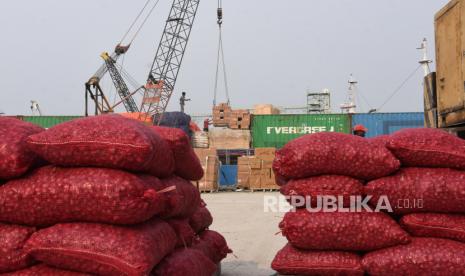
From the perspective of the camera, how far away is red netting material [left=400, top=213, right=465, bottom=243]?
10.0 ft

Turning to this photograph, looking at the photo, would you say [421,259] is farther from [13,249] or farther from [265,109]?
[265,109]

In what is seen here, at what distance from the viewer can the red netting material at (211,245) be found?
376cm

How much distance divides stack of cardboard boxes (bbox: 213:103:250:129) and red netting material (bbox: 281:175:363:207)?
19.6m

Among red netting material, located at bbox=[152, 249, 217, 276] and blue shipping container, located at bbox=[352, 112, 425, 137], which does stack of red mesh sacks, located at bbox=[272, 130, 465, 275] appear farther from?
blue shipping container, located at bbox=[352, 112, 425, 137]

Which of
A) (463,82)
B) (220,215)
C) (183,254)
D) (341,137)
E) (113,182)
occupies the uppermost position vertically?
(463,82)

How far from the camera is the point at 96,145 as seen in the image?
2.47 meters

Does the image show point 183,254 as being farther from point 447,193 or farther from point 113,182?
point 447,193

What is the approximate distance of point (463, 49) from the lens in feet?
13.6

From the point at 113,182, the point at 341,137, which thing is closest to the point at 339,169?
the point at 341,137

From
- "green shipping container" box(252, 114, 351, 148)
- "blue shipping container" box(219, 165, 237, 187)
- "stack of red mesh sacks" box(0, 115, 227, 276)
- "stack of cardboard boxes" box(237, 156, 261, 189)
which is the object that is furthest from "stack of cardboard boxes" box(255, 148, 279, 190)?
"stack of red mesh sacks" box(0, 115, 227, 276)

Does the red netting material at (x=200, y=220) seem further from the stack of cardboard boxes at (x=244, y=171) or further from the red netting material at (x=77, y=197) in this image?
the stack of cardboard boxes at (x=244, y=171)

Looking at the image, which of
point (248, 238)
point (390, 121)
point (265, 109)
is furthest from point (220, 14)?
point (248, 238)

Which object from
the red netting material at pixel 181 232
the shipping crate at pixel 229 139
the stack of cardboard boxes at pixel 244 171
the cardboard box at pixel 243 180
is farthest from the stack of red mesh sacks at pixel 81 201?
the shipping crate at pixel 229 139

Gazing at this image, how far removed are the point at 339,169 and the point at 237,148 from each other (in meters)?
18.6
